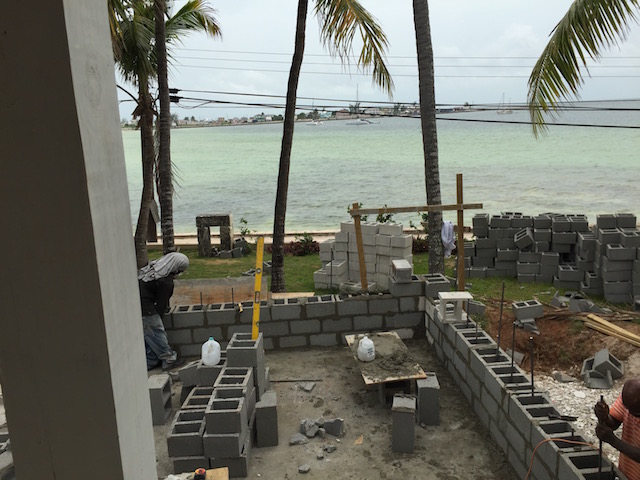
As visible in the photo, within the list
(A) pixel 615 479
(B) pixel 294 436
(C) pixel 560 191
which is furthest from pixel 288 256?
(C) pixel 560 191

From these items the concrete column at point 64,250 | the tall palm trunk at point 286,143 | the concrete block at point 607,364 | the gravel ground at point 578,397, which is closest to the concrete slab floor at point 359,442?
the gravel ground at point 578,397

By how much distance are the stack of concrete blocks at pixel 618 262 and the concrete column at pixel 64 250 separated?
510 inches

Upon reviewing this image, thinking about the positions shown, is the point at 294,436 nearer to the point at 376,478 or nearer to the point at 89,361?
the point at 376,478

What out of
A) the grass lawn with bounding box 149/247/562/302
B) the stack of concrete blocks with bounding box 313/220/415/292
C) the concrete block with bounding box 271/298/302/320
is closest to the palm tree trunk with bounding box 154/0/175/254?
the grass lawn with bounding box 149/247/562/302

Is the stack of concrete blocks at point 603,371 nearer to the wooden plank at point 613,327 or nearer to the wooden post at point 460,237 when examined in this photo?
the wooden plank at point 613,327

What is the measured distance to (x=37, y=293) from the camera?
4.24ft

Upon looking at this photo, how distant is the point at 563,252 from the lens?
560 inches

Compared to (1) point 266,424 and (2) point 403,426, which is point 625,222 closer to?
(2) point 403,426

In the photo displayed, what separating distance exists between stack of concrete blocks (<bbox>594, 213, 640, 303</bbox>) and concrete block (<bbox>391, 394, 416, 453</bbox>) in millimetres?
8674

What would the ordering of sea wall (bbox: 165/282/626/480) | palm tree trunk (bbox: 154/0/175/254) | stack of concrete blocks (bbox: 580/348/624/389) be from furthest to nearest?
palm tree trunk (bbox: 154/0/175/254) < stack of concrete blocks (bbox: 580/348/624/389) < sea wall (bbox: 165/282/626/480)

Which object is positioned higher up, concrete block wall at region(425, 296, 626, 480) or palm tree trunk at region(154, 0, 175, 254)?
palm tree trunk at region(154, 0, 175, 254)

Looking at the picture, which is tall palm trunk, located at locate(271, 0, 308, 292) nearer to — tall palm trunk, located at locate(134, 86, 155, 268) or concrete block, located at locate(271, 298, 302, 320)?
tall palm trunk, located at locate(134, 86, 155, 268)

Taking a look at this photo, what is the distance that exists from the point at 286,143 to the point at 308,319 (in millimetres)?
4742

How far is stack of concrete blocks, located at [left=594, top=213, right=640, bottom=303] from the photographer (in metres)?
12.0
